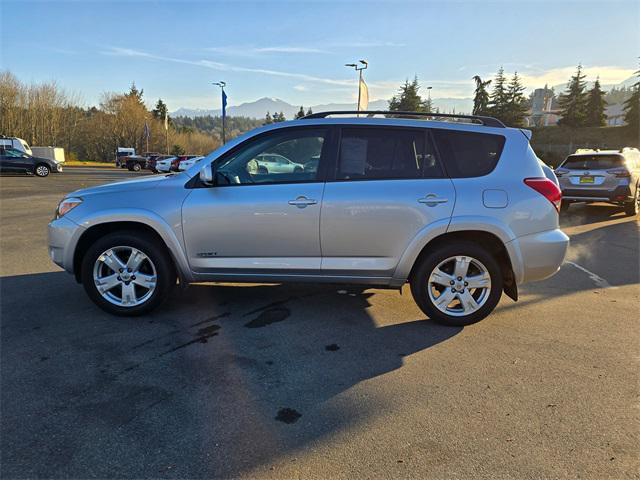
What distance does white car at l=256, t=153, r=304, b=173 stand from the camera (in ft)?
13.4

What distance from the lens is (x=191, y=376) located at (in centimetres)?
316

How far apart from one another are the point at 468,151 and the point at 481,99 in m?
55.5

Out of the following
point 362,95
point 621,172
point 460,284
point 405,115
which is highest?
point 362,95

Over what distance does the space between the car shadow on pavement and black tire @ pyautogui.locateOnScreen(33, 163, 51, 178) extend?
2381 centimetres

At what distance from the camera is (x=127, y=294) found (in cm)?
418

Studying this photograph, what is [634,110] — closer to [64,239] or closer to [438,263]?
[438,263]

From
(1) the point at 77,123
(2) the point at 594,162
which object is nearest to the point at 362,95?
(2) the point at 594,162

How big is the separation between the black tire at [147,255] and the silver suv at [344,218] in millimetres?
12

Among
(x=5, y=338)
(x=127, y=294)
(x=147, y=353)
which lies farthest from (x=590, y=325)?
(x=5, y=338)

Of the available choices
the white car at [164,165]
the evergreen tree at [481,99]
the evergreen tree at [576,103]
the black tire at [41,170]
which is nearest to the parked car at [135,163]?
the white car at [164,165]

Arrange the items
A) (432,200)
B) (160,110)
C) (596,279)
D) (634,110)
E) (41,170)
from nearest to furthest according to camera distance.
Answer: (432,200), (596,279), (41,170), (634,110), (160,110)

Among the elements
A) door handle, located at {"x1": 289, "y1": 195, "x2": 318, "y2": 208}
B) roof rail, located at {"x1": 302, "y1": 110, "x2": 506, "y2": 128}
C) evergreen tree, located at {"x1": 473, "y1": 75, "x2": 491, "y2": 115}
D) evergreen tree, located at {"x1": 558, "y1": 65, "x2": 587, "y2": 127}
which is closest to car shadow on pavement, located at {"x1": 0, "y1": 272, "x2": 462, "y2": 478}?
door handle, located at {"x1": 289, "y1": 195, "x2": 318, "y2": 208}

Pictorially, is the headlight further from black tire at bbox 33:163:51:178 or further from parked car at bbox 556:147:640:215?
black tire at bbox 33:163:51:178

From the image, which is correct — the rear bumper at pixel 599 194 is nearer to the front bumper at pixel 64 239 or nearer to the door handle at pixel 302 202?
the door handle at pixel 302 202
